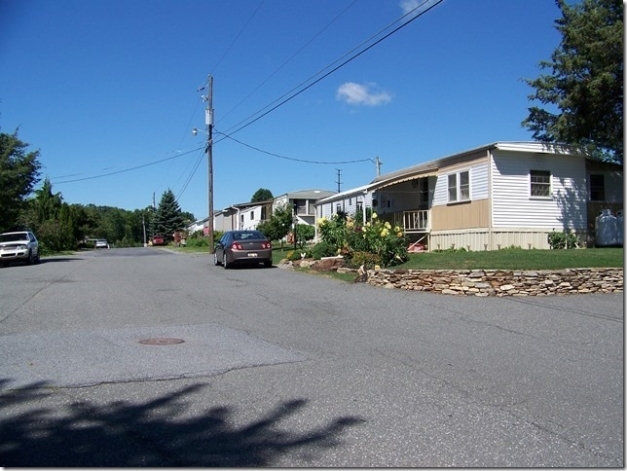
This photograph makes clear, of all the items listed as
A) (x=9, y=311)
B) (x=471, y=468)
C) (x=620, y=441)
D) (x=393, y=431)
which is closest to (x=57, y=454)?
(x=393, y=431)

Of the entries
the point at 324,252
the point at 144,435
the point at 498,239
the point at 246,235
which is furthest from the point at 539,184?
the point at 144,435

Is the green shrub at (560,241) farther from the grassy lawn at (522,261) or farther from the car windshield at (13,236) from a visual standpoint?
the car windshield at (13,236)

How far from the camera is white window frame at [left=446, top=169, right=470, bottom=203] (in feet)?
70.3

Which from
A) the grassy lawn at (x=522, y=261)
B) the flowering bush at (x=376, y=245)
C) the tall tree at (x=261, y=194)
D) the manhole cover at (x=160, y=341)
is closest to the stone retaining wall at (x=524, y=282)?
the grassy lawn at (x=522, y=261)

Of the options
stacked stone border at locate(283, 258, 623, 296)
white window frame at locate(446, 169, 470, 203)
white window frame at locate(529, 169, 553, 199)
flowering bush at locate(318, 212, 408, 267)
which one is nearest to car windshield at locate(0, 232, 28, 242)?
flowering bush at locate(318, 212, 408, 267)

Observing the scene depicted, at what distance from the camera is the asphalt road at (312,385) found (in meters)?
4.21

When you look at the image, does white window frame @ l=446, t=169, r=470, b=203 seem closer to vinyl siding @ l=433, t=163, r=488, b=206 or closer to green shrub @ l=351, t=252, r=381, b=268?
vinyl siding @ l=433, t=163, r=488, b=206

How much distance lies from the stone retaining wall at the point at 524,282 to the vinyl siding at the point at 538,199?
23.5 ft

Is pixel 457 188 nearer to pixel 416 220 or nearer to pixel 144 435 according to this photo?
pixel 416 220

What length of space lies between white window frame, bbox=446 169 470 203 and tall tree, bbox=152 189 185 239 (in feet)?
218

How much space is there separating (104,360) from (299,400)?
2776 mm

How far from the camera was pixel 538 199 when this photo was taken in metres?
20.8

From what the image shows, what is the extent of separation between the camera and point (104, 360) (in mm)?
6777

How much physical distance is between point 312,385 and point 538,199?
17.3 m
